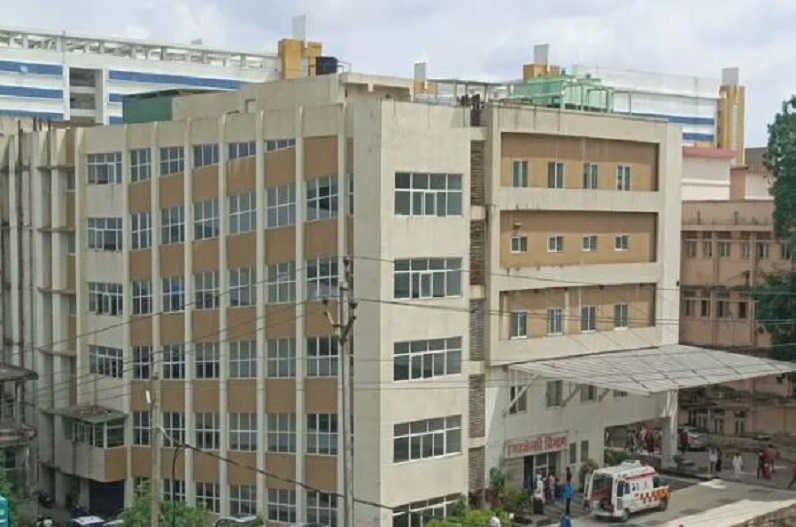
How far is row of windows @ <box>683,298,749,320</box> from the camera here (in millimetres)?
46625

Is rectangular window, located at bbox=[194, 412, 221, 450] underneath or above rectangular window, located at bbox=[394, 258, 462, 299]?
underneath

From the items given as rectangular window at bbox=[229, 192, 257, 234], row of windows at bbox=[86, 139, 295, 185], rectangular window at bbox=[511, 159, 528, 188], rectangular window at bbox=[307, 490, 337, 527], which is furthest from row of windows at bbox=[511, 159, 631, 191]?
rectangular window at bbox=[307, 490, 337, 527]

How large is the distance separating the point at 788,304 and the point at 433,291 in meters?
15.7

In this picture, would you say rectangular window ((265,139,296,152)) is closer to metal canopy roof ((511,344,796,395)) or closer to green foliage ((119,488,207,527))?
metal canopy roof ((511,344,796,395))

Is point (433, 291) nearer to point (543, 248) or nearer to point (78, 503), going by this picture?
point (543, 248)

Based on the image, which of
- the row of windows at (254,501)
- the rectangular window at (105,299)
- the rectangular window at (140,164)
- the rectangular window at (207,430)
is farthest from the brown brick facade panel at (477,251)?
the rectangular window at (105,299)

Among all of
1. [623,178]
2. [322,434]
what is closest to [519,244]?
[623,178]

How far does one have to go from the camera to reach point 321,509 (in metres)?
32.2

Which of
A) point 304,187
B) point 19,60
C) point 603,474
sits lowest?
point 603,474

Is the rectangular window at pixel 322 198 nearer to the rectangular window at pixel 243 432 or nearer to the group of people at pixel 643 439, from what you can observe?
the rectangular window at pixel 243 432

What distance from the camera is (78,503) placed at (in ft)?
127

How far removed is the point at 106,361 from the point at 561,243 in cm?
1531

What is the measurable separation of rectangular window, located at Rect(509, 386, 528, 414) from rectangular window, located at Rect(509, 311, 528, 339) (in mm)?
1580

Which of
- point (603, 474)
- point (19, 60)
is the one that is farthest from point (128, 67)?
point (603, 474)
